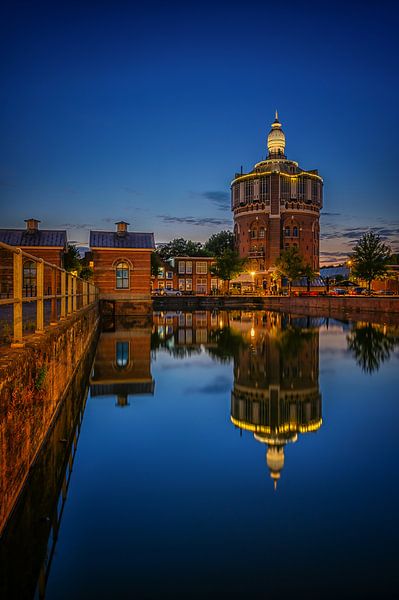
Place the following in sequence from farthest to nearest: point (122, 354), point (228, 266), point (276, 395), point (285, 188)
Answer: point (285, 188) < point (228, 266) < point (122, 354) < point (276, 395)

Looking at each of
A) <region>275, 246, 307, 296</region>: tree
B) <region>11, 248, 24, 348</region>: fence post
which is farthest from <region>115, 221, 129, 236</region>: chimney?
<region>275, 246, 307, 296</region>: tree

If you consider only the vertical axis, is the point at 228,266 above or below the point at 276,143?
below

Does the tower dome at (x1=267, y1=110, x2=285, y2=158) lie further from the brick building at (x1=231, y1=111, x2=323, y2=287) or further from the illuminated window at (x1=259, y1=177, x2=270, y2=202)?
the illuminated window at (x1=259, y1=177, x2=270, y2=202)

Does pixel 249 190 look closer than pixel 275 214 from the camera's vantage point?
No

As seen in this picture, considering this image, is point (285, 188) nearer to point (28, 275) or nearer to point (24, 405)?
point (28, 275)

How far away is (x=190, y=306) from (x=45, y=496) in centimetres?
5970

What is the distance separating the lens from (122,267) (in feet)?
121

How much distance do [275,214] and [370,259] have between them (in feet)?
116

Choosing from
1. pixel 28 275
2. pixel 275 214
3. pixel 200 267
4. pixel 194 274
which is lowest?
pixel 28 275

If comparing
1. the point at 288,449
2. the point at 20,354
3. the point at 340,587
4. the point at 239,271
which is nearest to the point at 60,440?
the point at 20,354

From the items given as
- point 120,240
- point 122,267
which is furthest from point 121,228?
point 122,267

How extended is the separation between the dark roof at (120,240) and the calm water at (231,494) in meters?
24.8

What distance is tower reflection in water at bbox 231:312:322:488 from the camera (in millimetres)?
8369

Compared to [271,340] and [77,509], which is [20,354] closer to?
[77,509]
